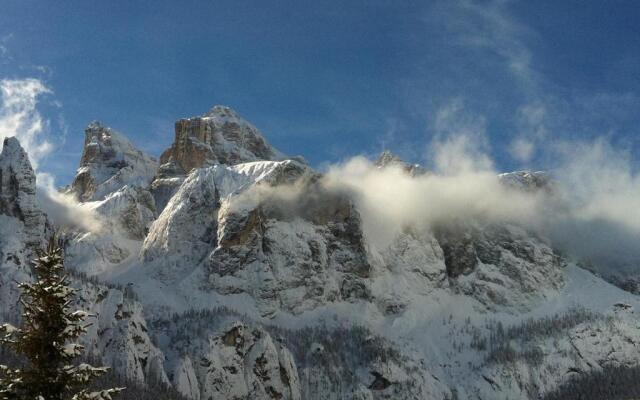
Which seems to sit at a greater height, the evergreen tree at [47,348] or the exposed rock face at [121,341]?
the exposed rock face at [121,341]

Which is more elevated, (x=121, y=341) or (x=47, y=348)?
(x=121, y=341)

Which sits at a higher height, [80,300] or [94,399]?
[80,300]

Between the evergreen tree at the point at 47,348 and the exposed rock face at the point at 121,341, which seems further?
the exposed rock face at the point at 121,341

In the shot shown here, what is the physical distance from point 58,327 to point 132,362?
15907cm

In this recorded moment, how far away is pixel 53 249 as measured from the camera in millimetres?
30688

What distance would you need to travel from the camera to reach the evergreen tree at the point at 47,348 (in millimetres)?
28750

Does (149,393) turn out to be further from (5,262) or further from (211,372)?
(5,262)

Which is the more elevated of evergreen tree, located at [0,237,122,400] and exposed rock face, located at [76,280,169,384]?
exposed rock face, located at [76,280,169,384]

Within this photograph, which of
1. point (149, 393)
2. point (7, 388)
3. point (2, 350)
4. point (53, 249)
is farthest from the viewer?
point (149, 393)

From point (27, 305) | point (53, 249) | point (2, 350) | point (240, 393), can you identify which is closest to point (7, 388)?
point (27, 305)

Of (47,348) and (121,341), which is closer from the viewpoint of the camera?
(47,348)

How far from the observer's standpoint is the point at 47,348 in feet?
97.0

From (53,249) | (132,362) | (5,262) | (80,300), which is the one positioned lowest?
(53,249)

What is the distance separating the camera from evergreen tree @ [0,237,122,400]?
94.3 ft
